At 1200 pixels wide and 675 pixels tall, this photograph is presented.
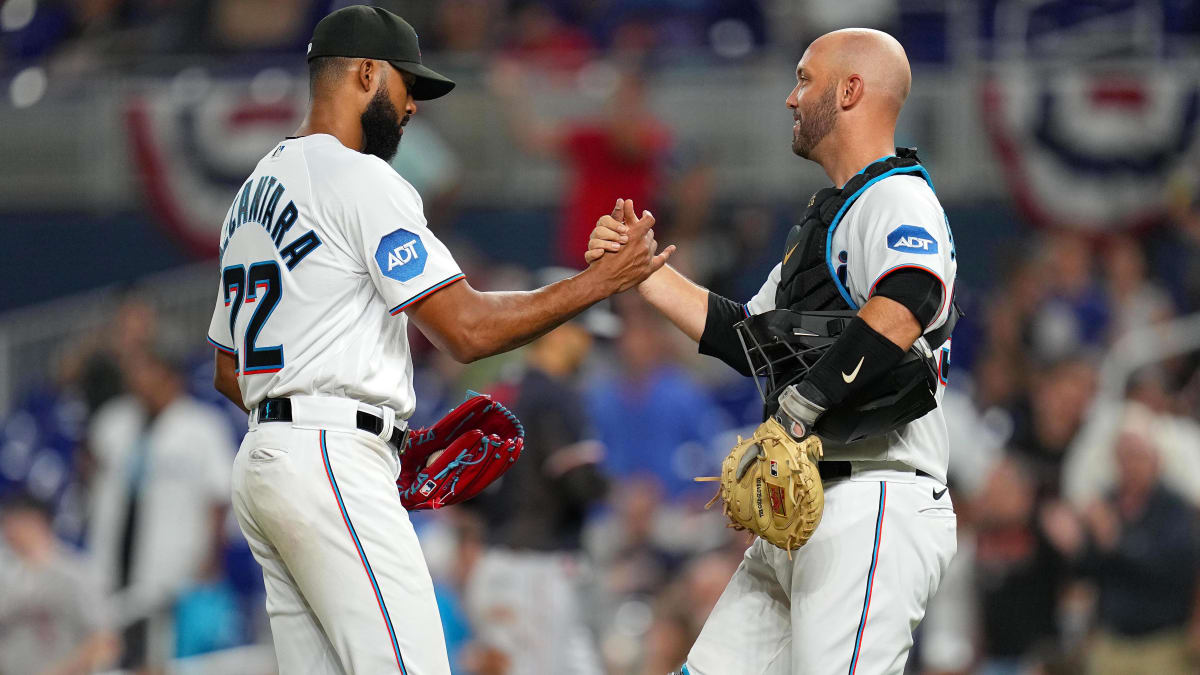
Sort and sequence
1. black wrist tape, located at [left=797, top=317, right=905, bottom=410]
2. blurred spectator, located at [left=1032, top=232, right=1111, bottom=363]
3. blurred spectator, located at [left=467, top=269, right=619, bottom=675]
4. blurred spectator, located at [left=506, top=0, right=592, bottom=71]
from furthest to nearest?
Result: blurred spectator, located at [left=506, top=0, right=592, bottom=71], blurred spectator, located at [left=1032, top=232, right=1111, bottom=363], blurred spectator, located at [left=467, top=269, right=619, bottom=675], black wrist tape, located at [left=797, top=317, right=905, bottom=410]

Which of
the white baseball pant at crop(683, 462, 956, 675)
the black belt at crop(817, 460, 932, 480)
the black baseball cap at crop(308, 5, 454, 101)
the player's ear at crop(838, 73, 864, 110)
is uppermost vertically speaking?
the black baseball cap at crop(308, 5, 454, 101)

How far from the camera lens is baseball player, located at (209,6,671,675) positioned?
3545 millimetres

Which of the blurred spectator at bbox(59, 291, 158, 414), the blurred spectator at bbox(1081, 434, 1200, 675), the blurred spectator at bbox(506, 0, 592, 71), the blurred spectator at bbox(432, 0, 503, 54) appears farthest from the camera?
the blurred spectator at bbox(432, 0, 503, 54)

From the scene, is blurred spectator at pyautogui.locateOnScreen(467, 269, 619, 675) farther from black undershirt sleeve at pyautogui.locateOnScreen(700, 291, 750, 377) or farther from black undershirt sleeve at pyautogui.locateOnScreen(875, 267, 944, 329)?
black undershirt sleeve at pyautogui.locateOnScreen(875, 267, 944, 329)

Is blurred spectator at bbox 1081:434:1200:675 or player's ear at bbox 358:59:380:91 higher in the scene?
player's ear at bbox 358:59:380:91

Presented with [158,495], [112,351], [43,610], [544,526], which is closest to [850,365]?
[544,526]

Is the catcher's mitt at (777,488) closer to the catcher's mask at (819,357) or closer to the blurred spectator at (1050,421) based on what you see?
the catcher's mask at (819,357)

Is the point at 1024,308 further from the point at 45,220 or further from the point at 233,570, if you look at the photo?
the point at 45,220

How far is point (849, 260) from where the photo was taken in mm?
3713

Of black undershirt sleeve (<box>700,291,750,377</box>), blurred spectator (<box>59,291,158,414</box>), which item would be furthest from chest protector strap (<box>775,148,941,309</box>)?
blurred spectator (<box>59,291,158,414</box>)

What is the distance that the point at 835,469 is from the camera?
3.77m

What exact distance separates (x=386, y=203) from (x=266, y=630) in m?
5.44

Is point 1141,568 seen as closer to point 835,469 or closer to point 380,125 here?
point 835,469

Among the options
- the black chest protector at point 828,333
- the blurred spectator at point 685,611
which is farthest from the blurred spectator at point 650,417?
the black chest protector at point 828,333
